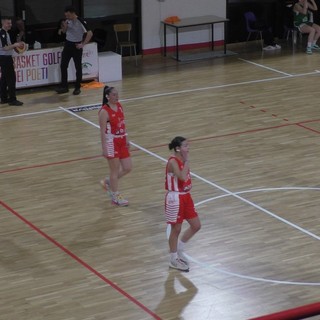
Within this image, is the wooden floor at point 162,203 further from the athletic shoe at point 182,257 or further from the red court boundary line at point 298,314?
the red court boundary line at point 298,314

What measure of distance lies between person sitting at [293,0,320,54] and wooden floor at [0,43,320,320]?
322cm

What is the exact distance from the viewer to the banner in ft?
66.2

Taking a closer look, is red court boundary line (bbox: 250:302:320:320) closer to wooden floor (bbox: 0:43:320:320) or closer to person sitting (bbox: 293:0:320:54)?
wooden floor (bbox: 0:43:320:320)

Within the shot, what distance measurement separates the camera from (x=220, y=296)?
10555mm

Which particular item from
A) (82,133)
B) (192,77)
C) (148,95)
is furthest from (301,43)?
(82,133)

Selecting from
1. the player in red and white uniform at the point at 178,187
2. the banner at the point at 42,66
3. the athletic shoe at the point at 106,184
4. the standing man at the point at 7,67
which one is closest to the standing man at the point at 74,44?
the banner at the point at 42,66

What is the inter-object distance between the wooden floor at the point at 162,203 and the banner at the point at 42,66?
12.4 inches

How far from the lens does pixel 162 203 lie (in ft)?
44.8

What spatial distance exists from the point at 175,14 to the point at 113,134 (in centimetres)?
1177

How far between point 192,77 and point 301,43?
5.22m

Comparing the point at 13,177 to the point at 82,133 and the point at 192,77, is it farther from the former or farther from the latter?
the point at 192,77

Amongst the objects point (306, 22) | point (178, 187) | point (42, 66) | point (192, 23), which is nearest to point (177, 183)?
point (178, 187)

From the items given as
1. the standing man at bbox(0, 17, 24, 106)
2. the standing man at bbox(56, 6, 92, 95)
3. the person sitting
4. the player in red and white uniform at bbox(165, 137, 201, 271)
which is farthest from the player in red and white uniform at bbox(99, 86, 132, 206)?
the person sitting

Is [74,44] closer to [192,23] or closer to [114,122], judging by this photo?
[192,23]
